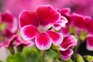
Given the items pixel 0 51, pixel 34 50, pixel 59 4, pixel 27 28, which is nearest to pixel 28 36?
pixel 27 28

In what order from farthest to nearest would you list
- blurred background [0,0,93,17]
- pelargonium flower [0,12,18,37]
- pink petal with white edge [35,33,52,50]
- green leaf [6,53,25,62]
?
1. blurred background [0,0,93,17]
2. pelargonium flower [0,12,18,37]
3. green leaf [6,53,25,62]
4. pink petal with white edge [35,33,52,50]

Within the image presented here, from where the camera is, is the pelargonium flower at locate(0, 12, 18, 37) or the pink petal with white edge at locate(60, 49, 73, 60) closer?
the pink petal with white edge at locate(60, 49, 73, 60)

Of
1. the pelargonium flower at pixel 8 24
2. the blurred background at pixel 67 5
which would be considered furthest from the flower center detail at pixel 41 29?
the blurred background at pixel 67 5

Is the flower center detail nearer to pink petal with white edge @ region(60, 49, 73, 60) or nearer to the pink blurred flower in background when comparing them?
pink petal with white edge @ region(60, 49, 73, 60)

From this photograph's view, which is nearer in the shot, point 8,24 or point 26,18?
point 26,18

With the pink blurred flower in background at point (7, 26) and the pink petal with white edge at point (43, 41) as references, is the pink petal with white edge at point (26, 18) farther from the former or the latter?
the pink blurred flower in background at point (7, 26)

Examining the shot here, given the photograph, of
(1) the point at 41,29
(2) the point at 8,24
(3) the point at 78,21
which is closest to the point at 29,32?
(1) the point at 41,29

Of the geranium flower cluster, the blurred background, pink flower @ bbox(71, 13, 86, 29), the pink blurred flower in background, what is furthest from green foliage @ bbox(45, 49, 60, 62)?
the blurred background

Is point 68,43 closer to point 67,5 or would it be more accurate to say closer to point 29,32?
point 29,32

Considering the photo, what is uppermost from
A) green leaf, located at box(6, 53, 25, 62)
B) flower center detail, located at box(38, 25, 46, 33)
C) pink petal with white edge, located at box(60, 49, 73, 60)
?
flower center detail, located at box(38, 25, 46, 33)
